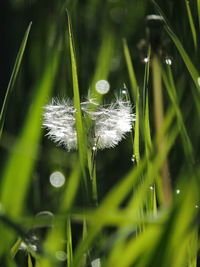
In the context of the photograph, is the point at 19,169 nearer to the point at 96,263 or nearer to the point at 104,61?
the point at 96,263

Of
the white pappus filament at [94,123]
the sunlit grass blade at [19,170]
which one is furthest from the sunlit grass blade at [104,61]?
the sunlit grass blade at [19,170]

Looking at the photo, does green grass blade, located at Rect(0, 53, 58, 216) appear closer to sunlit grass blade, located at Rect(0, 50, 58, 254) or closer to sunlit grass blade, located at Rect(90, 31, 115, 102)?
sunlit grass blade, located at Rect(0, 50, 58, 254)

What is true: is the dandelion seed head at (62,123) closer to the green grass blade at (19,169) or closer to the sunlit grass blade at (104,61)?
the sunlit grass blade at (104,61)

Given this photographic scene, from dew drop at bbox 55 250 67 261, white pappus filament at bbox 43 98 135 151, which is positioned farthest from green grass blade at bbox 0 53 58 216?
white pappus filament at bbox 43 98 135 151

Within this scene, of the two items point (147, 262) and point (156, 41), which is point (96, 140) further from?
point (147, 262)

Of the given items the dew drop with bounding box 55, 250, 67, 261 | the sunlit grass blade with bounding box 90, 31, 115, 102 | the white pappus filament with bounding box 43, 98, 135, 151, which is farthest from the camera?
the white pappus filament with bounding box 43, 98, 135, 151

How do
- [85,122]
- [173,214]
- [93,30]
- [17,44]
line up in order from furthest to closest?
[17,44] → [93,30] → [85,122] → [173,214]

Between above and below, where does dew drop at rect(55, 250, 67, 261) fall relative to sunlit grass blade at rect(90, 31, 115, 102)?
below

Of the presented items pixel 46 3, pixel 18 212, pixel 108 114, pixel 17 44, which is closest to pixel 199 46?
pixel 108 114
